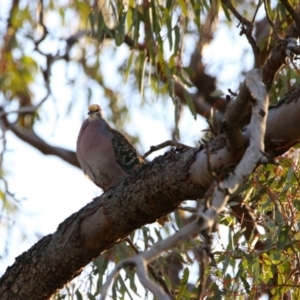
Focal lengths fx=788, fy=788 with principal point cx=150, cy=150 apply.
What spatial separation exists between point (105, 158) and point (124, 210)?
1.83 metres

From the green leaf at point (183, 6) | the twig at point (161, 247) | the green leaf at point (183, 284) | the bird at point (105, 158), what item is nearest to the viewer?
the twig at point (161, 247)

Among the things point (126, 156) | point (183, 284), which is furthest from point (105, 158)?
point (183, 284)

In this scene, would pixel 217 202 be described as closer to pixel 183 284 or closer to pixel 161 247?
pixel 161 247

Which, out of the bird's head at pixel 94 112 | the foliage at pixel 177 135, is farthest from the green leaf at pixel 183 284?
the bird's head at pixel 94 112

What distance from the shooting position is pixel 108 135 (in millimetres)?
5074

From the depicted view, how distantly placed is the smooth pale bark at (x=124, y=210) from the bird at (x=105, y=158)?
4.91 feet

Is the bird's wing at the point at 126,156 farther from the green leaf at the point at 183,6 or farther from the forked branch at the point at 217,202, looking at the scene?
the forked branch at the point at 217,202

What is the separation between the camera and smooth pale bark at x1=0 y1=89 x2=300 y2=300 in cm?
254

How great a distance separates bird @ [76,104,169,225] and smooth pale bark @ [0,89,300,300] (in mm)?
1496

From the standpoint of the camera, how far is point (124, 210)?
3.00 metres

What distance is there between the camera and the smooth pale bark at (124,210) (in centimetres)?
254

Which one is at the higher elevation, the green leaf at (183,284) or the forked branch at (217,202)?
the green leaf at (183,284)

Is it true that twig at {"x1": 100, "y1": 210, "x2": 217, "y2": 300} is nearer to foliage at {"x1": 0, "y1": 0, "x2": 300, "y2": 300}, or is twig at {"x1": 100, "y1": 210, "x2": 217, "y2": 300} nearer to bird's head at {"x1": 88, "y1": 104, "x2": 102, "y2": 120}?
foliage at {"x1": 0, "y1": 0, "x2": 300, "y2": 300}

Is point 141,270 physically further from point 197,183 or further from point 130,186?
point 130,186
